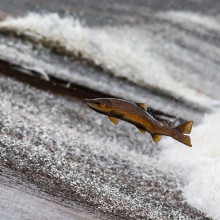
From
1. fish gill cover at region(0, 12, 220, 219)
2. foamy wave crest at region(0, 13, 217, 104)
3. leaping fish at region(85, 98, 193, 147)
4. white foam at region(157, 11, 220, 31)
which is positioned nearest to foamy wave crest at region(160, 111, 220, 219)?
fish gill cover at region(0, 12, 220, 219)

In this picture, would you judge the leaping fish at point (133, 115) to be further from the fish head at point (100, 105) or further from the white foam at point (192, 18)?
the white foam at point (192, 18)

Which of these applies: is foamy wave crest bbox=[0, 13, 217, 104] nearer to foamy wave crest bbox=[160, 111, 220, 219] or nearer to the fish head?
foamy wave crest bbox=[160, 111, 220, 219]

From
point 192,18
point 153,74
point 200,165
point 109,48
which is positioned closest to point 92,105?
point 200,165

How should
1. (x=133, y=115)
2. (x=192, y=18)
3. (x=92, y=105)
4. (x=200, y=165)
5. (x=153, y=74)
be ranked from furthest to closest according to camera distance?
(x=192, y=18)
(x=153, y=74)
(x=200, y=165)
(x=133, y=115)
(x=92, y=105)

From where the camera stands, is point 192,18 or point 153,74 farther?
point 192,18

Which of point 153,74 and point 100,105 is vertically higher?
point 153,74

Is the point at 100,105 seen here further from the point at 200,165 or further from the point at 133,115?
the point at 200,165
